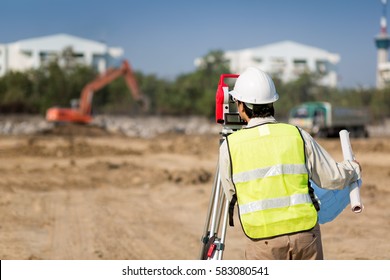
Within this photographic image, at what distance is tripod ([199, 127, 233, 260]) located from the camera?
3.36 m

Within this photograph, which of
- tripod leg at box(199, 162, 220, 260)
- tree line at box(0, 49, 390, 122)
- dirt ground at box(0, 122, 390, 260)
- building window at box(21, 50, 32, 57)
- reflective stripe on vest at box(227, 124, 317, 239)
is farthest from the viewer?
building window at box(21, 50, 32, 57)

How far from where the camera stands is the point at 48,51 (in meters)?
72.5

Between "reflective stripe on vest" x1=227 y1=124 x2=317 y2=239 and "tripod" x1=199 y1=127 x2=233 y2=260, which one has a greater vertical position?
"reflective stripe on vest" x1=227 y1=124 x2=317 y2=239

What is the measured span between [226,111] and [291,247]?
2.34 feet

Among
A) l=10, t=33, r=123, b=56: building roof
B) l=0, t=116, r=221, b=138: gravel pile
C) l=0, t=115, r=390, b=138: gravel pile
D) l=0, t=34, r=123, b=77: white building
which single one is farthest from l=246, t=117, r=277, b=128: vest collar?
l=10, t=33, r=123, b=56: building roof

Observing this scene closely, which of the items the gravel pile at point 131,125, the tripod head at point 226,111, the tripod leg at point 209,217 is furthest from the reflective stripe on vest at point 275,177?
the gravel pile at point 131,125

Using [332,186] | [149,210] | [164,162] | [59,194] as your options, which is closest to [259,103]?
[332,186]

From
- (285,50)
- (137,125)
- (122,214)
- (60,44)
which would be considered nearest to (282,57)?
(285,50)

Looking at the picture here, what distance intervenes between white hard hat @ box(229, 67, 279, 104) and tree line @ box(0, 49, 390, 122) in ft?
138

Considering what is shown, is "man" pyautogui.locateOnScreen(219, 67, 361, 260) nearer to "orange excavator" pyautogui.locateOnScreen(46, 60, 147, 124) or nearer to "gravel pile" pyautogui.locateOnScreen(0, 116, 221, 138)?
"gravel pile" pyautogui.locateOnScreen(0, 116, 221, 138)

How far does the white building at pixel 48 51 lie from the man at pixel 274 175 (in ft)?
201

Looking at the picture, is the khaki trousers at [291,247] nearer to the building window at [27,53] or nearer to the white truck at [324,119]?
the white truck at [324,119]

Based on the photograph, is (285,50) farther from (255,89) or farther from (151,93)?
(255,89)

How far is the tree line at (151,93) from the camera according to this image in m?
49.4
